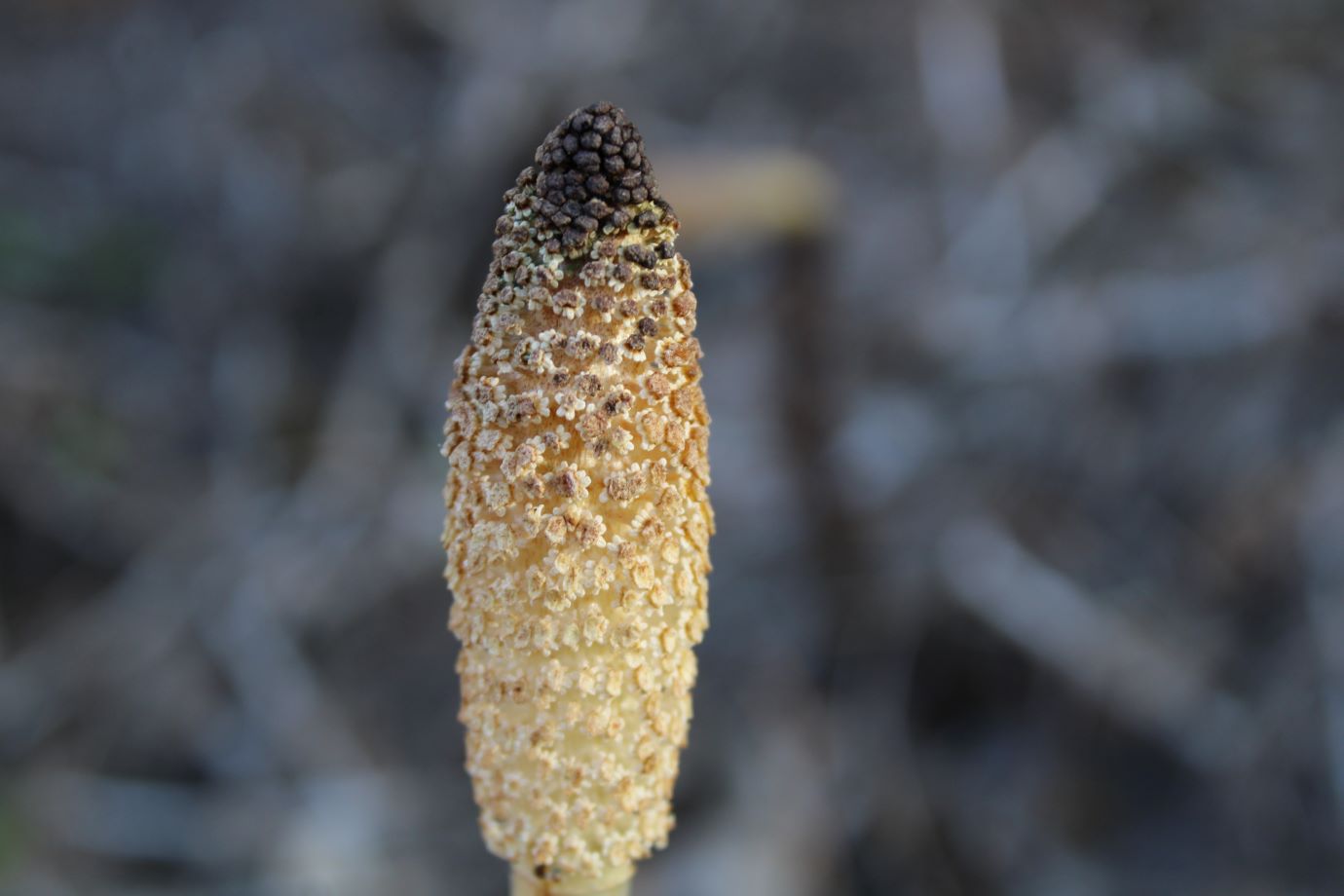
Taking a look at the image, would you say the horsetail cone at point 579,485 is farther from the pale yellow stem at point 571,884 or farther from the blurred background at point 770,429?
the blurred background at point 770,429

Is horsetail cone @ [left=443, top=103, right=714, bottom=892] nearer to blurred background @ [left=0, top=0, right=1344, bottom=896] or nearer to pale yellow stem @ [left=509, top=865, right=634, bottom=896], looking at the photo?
pale yellow stem @ [left=509, top=865, right=634, bottom=896]

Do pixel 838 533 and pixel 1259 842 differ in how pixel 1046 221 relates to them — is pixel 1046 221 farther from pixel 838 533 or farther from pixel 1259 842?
pixel 1259 842

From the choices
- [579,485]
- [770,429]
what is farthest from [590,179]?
[770,429]

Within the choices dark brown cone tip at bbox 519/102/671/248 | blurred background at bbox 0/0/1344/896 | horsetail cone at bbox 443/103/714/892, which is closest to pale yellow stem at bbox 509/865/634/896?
horsetail cone at bbox 443/103/714/892

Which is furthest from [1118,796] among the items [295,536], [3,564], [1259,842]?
[3,564]

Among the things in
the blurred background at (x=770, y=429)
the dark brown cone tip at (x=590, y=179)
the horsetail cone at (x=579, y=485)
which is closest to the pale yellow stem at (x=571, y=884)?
the horsetail cone at (x=579, y=485)

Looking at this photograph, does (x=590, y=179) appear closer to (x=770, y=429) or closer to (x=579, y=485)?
(x=579, y=485)
